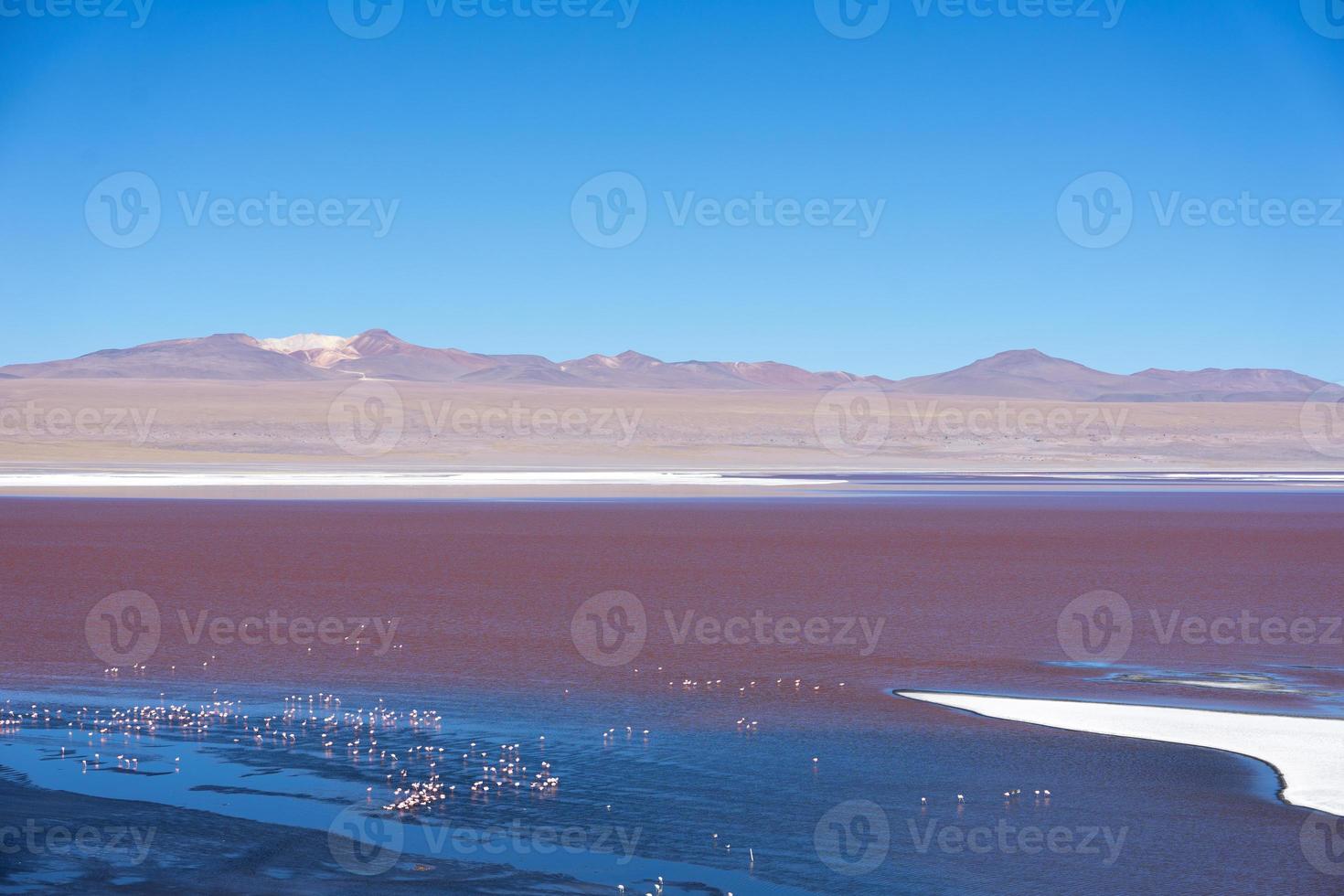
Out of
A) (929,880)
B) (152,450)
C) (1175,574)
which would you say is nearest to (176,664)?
(929,880)

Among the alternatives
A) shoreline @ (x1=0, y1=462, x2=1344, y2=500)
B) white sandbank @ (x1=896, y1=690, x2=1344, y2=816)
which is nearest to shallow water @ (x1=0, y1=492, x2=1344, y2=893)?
white sandbank @ (x1=896, y1=690, x2=1344, y2=816)

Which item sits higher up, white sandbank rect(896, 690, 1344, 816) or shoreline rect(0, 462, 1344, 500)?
shoreline rect(0, 462, 1344, 500)

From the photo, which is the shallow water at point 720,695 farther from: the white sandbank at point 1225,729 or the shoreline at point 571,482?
the shoreline at point 571,482

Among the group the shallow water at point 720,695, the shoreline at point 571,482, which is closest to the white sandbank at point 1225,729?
the shallow water at point 720,695

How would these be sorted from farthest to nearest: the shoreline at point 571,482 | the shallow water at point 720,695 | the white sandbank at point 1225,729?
the shoreline at point 571,482, the white sandbank at point 1225,729, the shallow water at point 720,695

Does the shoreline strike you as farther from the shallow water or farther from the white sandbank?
the white sandbank

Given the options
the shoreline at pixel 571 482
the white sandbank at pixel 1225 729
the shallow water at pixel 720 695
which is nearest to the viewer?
the shallow water at pixel 720 695

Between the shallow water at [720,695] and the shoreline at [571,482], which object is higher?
the shoreline at [571,482]

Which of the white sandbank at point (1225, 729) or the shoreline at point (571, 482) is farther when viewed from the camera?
the shoreline at point (571, 482)

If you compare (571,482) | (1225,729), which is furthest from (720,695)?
(571,482)
